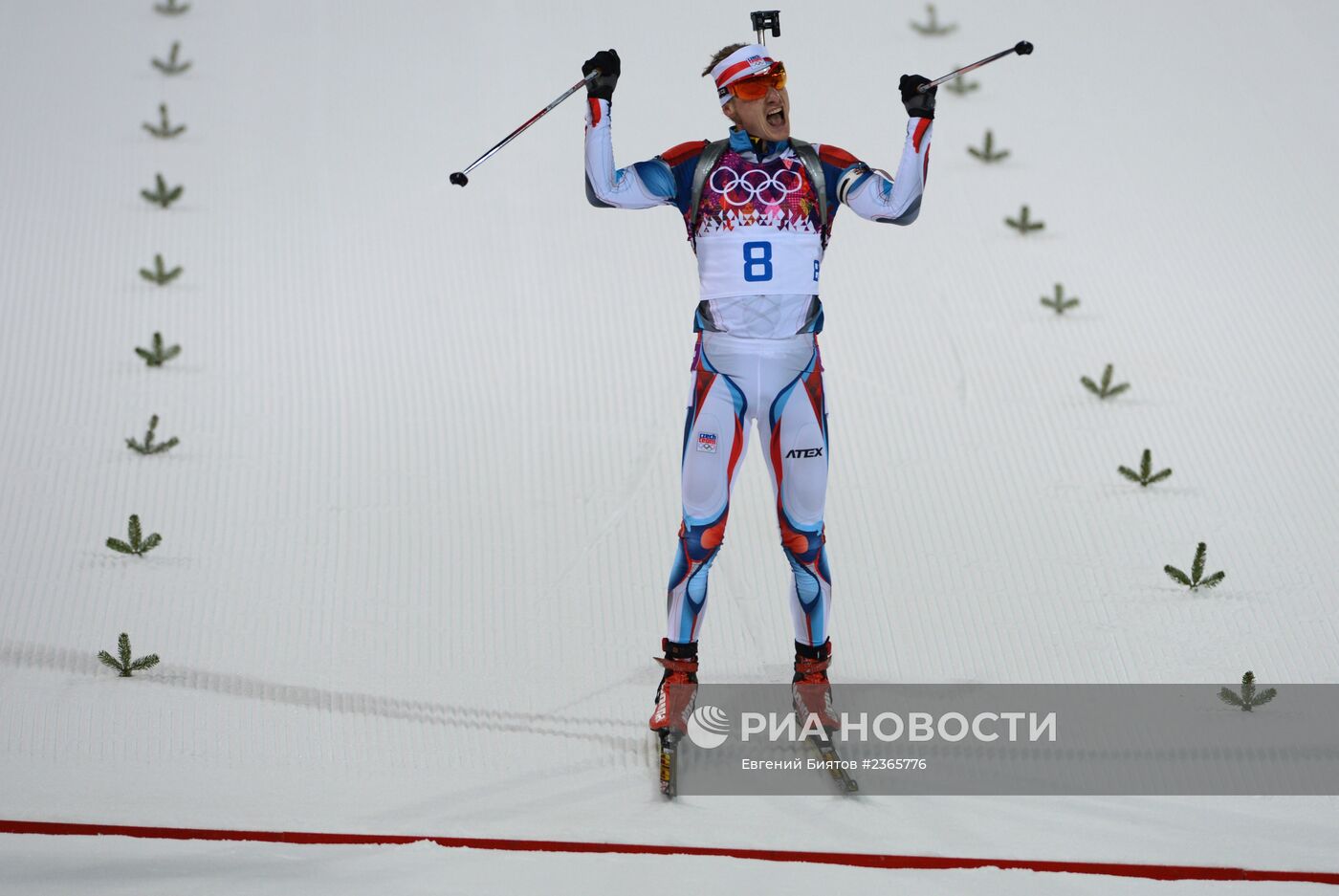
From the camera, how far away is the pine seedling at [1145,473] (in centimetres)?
615

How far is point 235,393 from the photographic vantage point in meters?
6.85

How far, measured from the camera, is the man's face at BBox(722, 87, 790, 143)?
4.36 metres

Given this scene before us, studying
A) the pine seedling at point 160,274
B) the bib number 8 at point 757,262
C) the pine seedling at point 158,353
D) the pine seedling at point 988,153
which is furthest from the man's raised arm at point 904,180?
the pine seedling at point 988,153

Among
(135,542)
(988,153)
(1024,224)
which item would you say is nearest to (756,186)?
(135,542)

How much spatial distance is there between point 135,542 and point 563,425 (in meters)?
1.80

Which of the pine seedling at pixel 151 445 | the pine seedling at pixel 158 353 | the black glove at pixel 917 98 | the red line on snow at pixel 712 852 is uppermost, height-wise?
the black glove at pixel 917 98

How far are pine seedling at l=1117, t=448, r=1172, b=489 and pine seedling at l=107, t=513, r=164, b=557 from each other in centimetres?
346

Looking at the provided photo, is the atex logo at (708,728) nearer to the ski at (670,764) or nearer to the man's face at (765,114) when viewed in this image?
the ski at (670,764)

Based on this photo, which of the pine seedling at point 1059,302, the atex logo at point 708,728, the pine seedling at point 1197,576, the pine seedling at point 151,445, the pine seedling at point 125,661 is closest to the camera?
the atex logo at point 708,728

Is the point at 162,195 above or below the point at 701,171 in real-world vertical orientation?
above

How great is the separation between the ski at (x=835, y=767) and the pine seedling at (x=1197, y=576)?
62.7 inches

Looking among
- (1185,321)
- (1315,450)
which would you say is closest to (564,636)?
(1315,450)

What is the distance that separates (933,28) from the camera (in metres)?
9.82

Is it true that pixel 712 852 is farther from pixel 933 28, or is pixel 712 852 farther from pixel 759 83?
pixel 933 28
